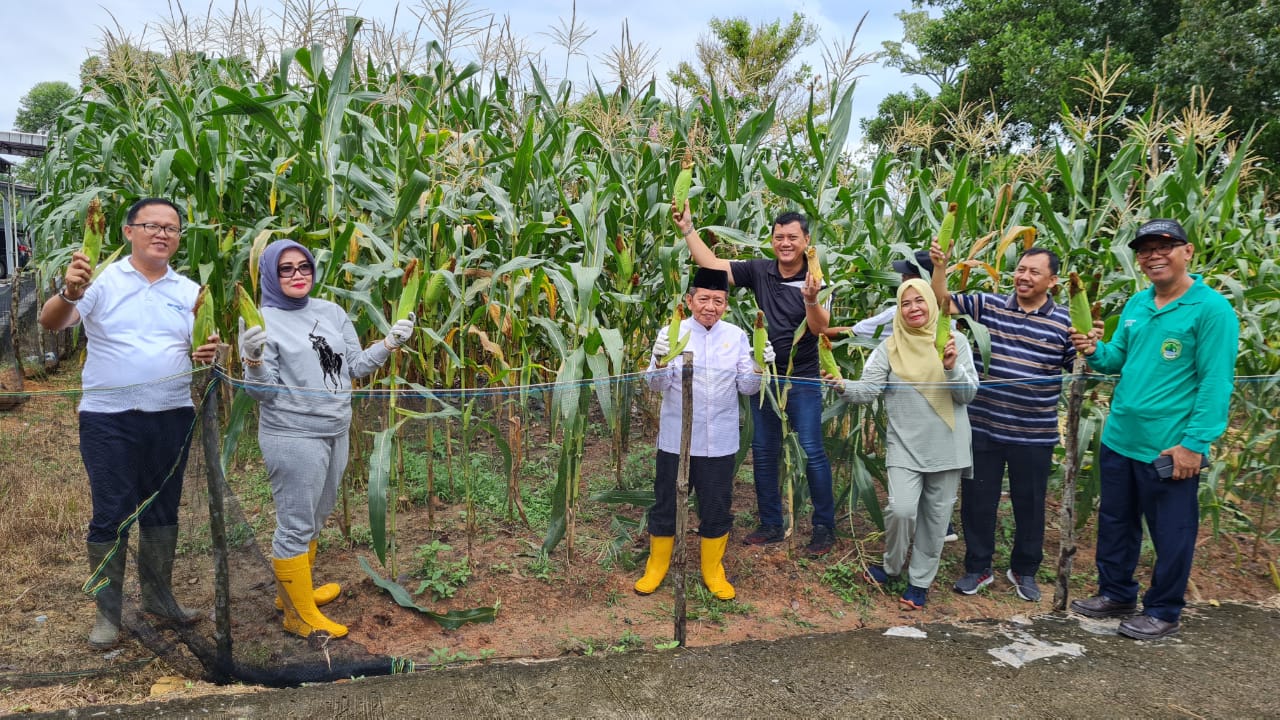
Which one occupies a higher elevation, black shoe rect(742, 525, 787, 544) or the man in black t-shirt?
the man in black t-shirt

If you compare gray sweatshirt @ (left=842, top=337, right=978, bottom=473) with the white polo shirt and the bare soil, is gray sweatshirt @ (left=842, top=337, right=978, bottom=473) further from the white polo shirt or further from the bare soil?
the white polo shirt

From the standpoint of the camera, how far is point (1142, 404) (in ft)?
10.4

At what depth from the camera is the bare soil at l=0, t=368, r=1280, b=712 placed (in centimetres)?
250

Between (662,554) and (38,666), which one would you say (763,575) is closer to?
(662,554)

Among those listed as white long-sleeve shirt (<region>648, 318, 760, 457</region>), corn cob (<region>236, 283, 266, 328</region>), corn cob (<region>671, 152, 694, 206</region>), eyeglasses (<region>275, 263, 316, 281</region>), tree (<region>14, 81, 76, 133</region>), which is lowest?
white long-sleeve shirt (<region>648, 318, 760, 457</region>)

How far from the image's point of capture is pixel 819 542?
3557 millimetres

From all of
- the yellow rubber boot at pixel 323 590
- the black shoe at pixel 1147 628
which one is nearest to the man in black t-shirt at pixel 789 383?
the black shoe at pixel 1147 628

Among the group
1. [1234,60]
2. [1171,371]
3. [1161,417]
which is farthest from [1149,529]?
[1234,60]

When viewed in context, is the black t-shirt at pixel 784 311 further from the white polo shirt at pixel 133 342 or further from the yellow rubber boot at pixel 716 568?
the white polo shirt at pixel 133 342

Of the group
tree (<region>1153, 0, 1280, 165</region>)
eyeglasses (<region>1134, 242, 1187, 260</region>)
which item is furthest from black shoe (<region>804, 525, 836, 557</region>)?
tree (<region>1153, 0, 1280, 165</region>)

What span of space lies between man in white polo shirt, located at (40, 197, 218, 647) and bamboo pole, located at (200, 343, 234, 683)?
9 centimetres

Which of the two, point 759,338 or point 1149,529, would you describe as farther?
point 1149,529

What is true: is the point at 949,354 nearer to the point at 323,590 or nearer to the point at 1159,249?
the point at 1159,249

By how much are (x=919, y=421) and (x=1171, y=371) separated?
3.37ft
